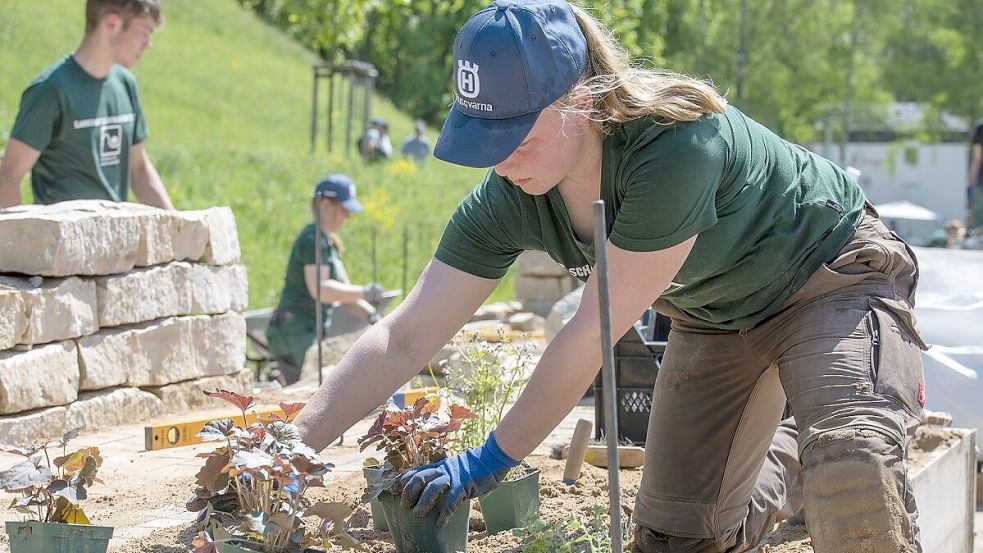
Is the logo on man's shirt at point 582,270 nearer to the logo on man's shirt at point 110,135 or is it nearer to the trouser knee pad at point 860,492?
the trouser knee pad at point 860,492

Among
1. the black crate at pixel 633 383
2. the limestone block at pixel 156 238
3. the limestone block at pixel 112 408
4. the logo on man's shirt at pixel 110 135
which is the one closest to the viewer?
the black crate at pixel 633 383

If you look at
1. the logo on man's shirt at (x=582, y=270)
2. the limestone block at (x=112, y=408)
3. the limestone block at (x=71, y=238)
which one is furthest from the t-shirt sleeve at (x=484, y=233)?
the limestone block at (x=112, y=408)

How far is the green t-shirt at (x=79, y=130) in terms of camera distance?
4.77 m

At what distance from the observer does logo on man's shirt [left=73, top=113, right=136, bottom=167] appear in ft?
16.4

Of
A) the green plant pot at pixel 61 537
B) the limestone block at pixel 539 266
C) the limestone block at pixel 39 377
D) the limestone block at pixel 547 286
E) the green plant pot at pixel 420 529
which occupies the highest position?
the green plant pot at pixel 61 537

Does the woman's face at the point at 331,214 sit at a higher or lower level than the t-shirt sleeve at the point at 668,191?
lower

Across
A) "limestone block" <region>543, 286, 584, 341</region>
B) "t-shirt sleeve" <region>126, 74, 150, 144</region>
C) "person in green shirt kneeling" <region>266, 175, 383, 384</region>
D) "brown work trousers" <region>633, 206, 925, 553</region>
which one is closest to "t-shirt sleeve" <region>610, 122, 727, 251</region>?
"brown work trousers" <region>633, 206, 925, 553</region>

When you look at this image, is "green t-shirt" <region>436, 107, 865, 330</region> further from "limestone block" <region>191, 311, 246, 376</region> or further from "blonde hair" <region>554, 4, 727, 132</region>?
"limestone block" <region>191, 311, 246, 376</region>

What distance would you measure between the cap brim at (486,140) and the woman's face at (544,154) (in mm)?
32

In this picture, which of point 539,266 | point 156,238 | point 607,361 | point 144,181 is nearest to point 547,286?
point 539,266

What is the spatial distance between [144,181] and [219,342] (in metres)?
0.89

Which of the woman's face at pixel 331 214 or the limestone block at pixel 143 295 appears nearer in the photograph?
the limestone block at pixel 143 295

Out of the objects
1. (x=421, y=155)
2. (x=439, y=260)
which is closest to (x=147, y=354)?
(x=439, y=260)

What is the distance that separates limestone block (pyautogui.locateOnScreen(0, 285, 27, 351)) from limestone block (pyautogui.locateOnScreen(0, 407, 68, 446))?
0.28 metres
